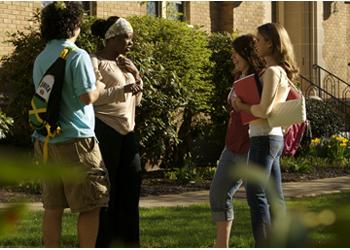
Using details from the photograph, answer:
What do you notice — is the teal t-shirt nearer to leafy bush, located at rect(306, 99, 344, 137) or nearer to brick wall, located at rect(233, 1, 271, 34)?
leafy bush, located at rect(306, 99, 344, 137)

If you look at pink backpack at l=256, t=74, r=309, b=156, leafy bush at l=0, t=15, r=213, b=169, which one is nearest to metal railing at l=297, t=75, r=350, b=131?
leafy bush at l=0, t=15, r=213, b=169

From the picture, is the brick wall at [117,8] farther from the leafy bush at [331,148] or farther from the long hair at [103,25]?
the long hair at [103,25]

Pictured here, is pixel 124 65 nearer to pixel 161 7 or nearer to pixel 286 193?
pixel 286 193

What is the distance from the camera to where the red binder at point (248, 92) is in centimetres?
519

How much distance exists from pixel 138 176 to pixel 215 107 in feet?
30.4

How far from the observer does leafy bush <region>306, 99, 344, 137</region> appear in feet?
53.7

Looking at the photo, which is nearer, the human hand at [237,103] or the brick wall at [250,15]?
the human hand at [237,103]

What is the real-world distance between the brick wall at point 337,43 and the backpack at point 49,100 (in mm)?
21223

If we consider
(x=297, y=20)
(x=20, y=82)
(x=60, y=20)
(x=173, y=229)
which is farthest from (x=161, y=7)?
(x=60, y=20)

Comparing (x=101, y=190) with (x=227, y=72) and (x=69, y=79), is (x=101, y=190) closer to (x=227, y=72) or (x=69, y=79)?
(x=69, y=79)

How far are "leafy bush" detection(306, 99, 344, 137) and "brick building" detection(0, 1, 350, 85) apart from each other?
3221 mm

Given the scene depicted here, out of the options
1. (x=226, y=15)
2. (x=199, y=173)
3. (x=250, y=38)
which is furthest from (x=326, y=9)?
(x=250, y=38)

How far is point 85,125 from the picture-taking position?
4590 mm

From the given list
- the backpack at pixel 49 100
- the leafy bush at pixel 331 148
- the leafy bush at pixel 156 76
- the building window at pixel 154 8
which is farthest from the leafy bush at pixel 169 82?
the backpack at pixel 49 100
